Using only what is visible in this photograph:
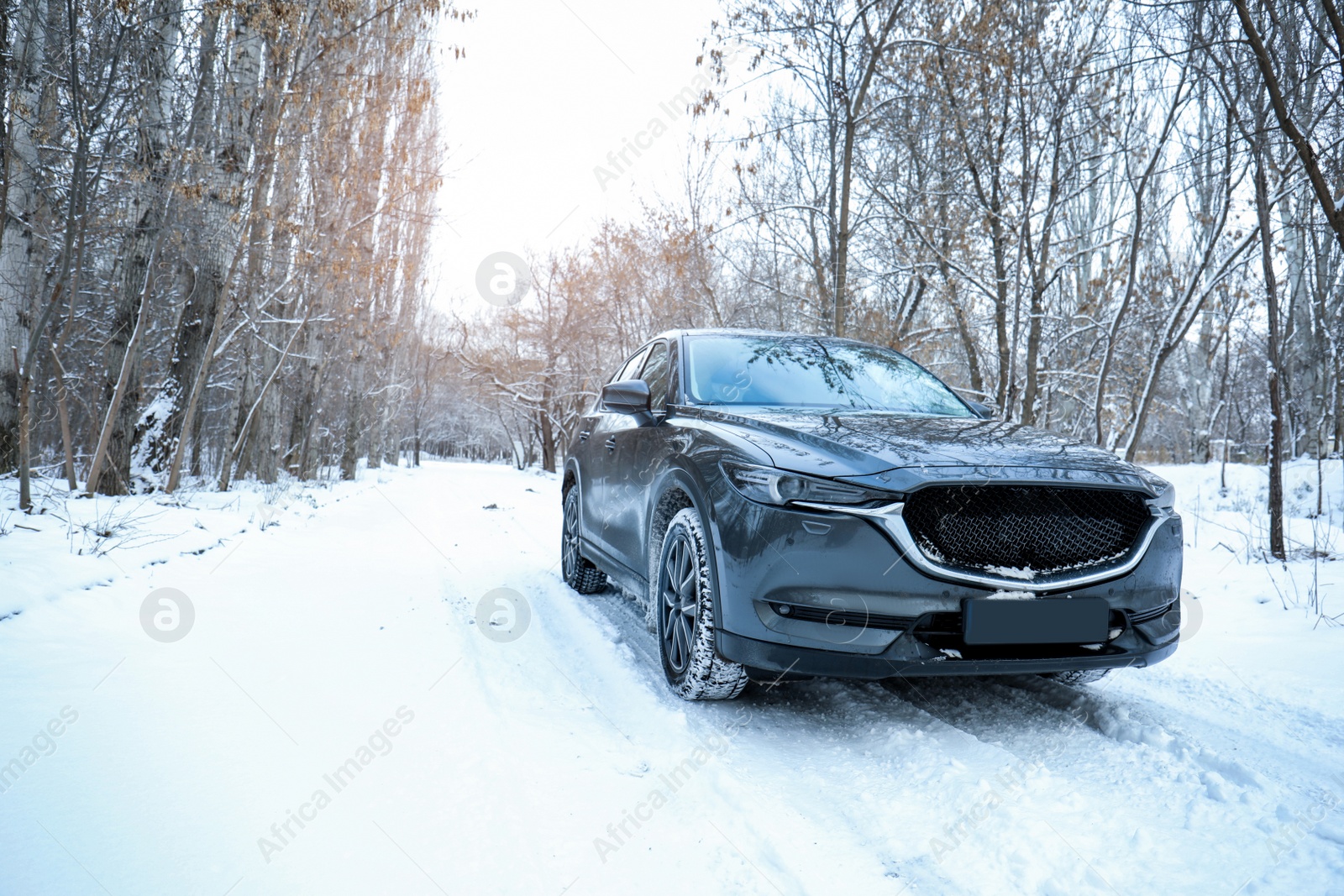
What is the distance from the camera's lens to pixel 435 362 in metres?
30.0

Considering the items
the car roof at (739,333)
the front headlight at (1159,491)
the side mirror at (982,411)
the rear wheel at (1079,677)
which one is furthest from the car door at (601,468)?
the front headlight at (1159,491)

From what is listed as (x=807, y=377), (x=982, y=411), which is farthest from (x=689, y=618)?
(x=982, y=411)

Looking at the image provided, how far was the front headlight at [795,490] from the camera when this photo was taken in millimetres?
2328

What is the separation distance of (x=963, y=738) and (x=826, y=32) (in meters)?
9.77

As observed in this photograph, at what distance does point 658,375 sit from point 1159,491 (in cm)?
259

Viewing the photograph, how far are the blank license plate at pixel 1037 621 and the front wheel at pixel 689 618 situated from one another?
86 centimetres

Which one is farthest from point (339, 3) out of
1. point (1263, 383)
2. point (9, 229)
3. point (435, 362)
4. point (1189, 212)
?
point (1263, 383)

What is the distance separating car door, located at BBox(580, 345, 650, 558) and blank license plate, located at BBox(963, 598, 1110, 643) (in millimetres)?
2171

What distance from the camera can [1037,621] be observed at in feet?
7.56

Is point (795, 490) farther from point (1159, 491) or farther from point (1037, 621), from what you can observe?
point (1159, 491)

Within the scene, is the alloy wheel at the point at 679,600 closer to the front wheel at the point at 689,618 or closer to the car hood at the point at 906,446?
the front wheel at the point at 689,618

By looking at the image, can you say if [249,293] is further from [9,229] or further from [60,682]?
[60,682]

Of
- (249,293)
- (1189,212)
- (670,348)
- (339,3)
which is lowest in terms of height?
(670,348)

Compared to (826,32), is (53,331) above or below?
below
